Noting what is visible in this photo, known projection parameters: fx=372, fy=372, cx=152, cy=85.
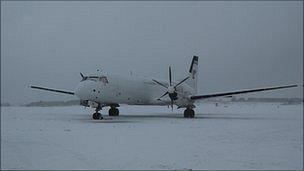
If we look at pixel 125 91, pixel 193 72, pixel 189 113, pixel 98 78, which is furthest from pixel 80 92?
pixel 193 72

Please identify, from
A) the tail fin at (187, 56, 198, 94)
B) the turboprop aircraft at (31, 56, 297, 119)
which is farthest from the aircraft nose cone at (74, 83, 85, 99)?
the tail fin at (187, 56, 198, 94)

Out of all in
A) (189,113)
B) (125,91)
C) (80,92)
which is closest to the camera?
(80,92)

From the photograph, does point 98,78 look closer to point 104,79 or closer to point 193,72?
point 104,79

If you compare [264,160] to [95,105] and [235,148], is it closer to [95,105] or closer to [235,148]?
[235,148]

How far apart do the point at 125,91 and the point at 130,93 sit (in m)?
0.60

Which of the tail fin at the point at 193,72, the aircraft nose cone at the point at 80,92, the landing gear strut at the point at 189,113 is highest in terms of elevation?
the tail fin at the point at 193,72

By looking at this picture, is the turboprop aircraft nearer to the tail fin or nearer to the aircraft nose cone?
the aircraft nose cone

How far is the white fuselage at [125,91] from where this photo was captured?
24.2m

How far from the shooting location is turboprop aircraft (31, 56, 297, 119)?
2423 centimetres

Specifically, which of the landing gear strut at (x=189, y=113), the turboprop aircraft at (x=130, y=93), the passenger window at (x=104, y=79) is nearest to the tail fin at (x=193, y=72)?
the turboprop aircraft at (x=130, y=93)

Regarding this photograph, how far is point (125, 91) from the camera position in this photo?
27.1 meters

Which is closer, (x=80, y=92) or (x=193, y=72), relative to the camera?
(x=80, y=92)

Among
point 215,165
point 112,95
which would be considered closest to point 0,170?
point 215,165

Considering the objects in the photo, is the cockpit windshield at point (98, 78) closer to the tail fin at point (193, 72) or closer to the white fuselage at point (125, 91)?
the white fuselage at point (125, 91)
